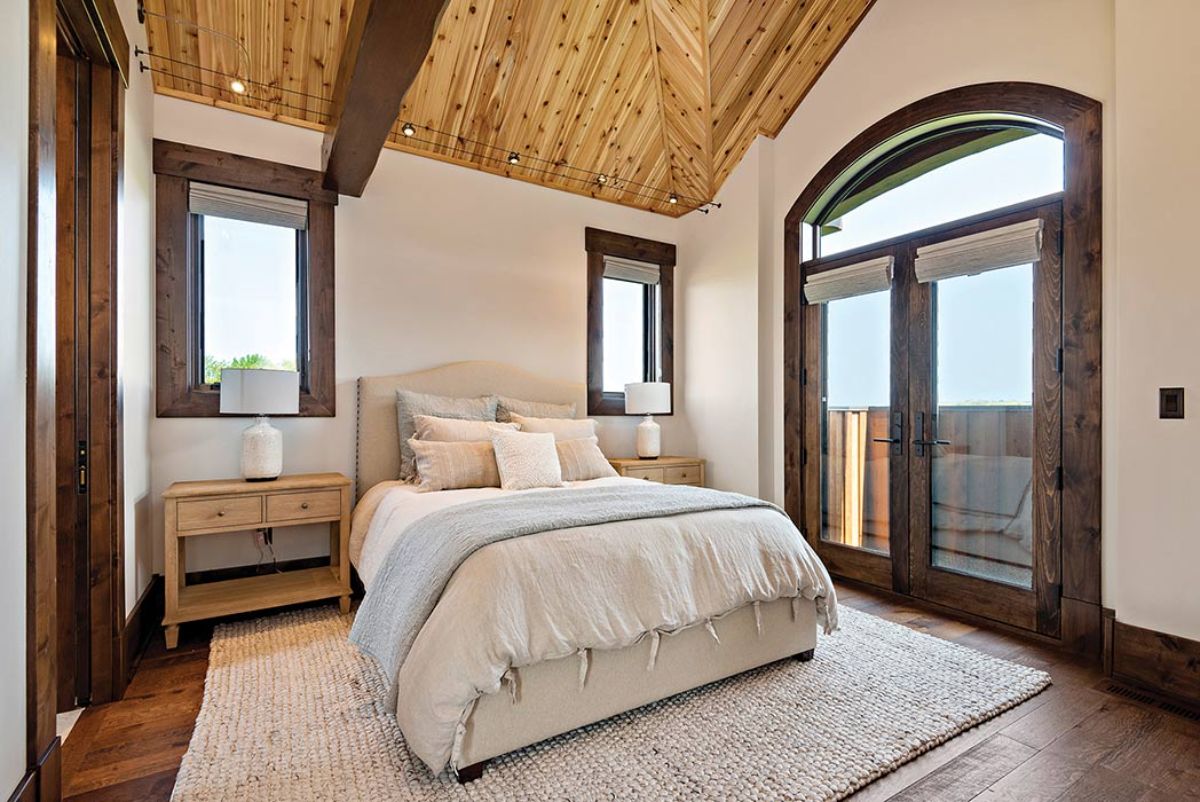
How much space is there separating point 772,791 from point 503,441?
2121 millimetres

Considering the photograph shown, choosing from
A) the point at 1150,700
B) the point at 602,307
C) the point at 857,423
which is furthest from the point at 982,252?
the point at 602,307

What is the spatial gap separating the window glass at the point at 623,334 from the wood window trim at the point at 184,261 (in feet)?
7.37

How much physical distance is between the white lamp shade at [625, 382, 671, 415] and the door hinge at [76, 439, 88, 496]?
316cm

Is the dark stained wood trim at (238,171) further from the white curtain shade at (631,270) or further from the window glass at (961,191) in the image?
the window glass at (961,191)

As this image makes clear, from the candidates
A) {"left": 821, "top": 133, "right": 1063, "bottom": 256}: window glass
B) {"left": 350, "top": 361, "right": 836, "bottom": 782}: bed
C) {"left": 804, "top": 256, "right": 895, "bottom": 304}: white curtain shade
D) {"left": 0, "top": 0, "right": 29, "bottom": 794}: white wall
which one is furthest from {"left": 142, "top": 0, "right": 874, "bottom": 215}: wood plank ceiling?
{"left": 350, "top": 361, "right": 836, "bottom": 782}: bed

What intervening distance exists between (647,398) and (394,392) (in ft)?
6.06

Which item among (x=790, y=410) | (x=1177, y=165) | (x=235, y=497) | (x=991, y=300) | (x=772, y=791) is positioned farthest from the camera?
(x=790, y=410)

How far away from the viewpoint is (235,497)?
293 cm

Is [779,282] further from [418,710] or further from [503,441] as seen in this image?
[418,710]

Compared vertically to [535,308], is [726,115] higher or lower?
higher

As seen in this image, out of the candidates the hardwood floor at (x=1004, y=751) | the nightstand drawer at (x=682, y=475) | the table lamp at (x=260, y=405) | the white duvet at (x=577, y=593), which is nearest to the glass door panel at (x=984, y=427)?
the hardwood floor at (x=1004, y=751)

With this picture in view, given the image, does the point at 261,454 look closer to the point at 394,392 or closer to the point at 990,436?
the point at 394,392

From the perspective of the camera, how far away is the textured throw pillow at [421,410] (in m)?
3.58

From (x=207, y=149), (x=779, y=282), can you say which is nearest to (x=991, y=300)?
(x=779, y=282)
